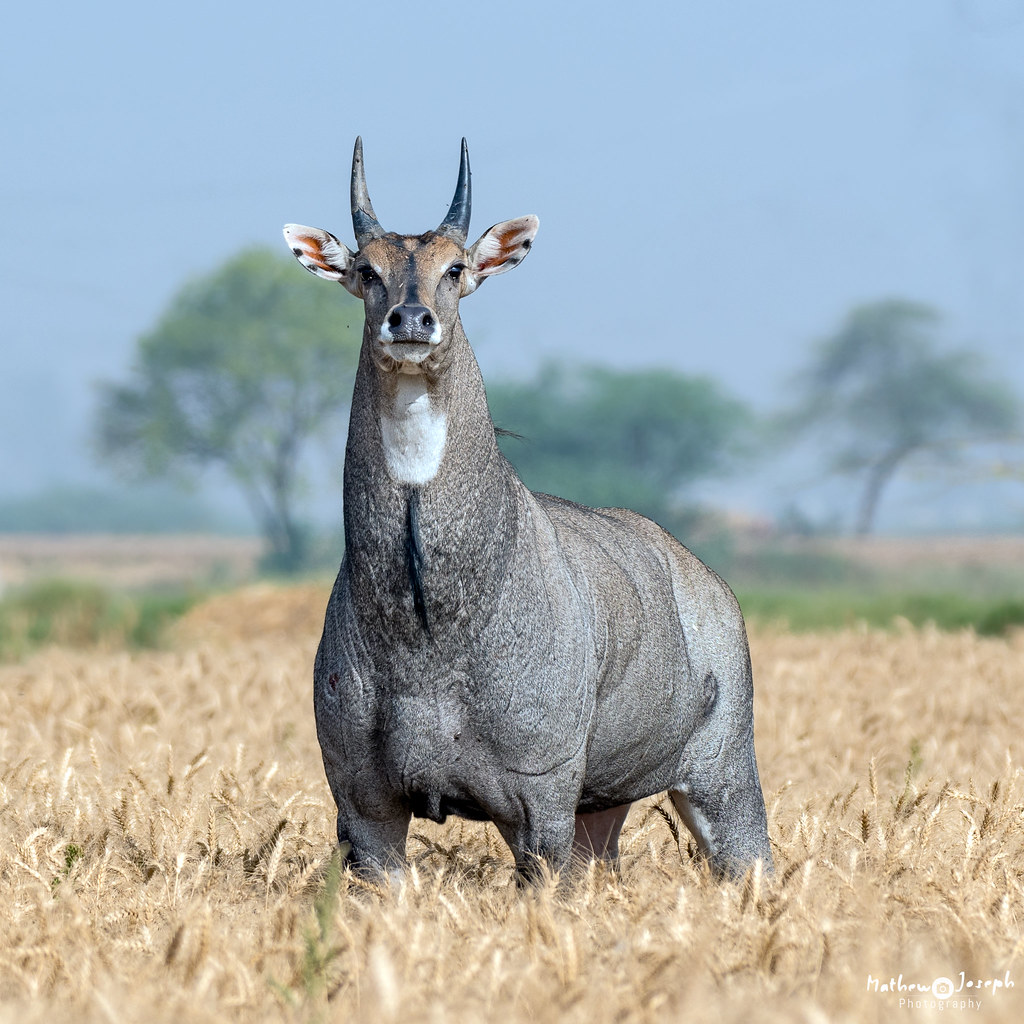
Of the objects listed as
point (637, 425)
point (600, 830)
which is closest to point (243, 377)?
point (637, 425)

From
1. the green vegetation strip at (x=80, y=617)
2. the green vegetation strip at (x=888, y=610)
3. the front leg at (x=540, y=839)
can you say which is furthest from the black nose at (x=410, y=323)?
the green vegetation strip at (x=888, y=610)

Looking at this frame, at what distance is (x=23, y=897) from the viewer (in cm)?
536

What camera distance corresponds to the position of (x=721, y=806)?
5.86m

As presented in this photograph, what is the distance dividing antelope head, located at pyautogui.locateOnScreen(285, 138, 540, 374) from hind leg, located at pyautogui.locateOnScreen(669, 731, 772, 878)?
215cm

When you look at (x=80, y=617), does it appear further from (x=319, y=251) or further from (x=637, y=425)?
(x=637, y=425)

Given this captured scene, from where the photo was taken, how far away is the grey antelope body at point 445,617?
186 inches

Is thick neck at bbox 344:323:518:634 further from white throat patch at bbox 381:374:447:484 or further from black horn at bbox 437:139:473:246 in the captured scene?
black horn at bbox 437:139:473:246

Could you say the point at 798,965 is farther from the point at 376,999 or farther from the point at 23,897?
the point at 23,897

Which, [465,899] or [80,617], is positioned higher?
[465,899]

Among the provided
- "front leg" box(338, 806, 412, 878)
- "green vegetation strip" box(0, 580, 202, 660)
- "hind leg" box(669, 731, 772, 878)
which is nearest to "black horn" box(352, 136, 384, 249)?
"front leg" box(338, 806, 412, 878)

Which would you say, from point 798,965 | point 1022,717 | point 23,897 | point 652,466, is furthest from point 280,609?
point 652,466

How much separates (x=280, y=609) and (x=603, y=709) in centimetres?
1388

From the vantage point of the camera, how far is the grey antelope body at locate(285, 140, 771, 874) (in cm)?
473

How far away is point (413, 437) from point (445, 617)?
2.06ft
